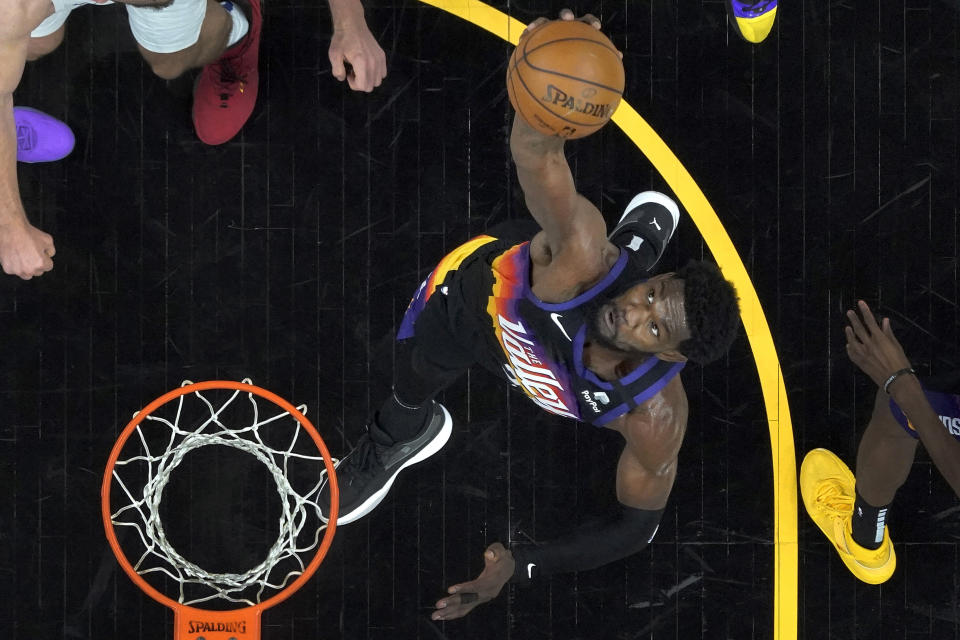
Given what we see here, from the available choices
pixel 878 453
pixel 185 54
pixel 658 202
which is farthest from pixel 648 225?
Result: pixel 185 54

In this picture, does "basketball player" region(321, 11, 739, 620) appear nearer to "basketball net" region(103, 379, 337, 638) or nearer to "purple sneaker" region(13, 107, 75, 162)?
"basketball net" region(103, 379, 337, 638)

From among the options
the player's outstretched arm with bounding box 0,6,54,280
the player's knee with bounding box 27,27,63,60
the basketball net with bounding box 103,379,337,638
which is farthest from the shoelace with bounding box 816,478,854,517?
the player's knee with bounding box 27,27,63,60

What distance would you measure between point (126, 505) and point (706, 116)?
4.04m

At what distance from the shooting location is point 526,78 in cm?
290

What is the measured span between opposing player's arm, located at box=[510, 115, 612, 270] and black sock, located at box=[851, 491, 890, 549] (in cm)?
258

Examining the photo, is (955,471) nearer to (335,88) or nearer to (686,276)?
(686,276)

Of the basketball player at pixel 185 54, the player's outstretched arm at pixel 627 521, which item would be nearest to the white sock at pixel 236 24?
the basketball player at pixel 185 54

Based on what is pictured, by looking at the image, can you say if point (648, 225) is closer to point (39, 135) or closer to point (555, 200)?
point (555, 200)

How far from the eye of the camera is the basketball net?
477 centimetres

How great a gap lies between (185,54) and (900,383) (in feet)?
13.4

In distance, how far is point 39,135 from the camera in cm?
476

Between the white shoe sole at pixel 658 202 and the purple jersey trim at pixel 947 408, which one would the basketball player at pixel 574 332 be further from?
the purple jersey trim at pixel 947 408

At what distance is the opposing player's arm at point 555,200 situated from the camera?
2975 mm

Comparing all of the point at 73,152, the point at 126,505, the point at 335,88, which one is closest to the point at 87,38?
the point at 73,152
